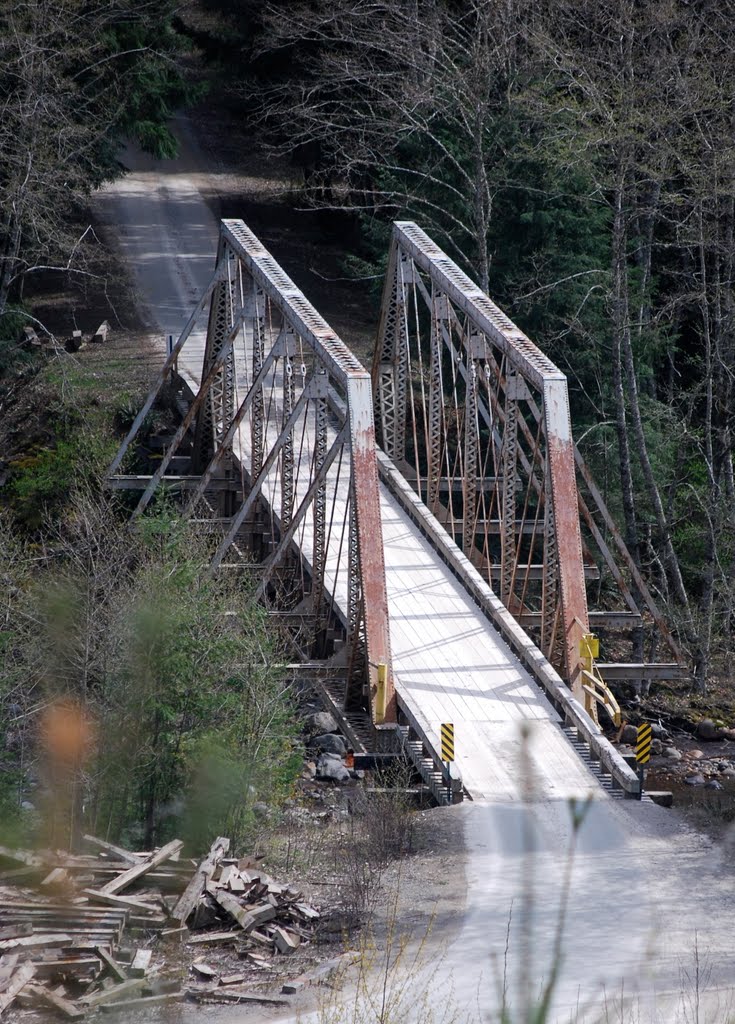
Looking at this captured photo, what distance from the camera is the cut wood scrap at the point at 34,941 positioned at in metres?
13.3

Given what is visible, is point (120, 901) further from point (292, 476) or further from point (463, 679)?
point (292, 476)

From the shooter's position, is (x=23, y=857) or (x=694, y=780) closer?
(x=23, y=857)

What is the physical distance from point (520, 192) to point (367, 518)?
12684mm

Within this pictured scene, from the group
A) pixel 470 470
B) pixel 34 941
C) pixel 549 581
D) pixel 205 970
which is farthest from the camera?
pixel 470 470

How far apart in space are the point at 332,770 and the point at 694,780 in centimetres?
599

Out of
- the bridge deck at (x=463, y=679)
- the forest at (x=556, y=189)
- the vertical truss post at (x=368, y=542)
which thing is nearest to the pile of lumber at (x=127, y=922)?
the bridge deck at (x=463, y=679)

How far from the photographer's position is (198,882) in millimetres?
15109

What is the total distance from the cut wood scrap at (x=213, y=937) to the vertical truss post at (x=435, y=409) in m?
13.2

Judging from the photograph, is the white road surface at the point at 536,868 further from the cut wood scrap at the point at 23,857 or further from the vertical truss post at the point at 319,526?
the cut wood scrap at the point at 23,857

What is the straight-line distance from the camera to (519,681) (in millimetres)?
21406

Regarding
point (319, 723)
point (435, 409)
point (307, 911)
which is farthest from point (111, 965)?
point (435, 409)

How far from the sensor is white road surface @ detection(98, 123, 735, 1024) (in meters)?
11.6

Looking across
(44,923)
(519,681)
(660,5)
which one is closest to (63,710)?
(44,923)

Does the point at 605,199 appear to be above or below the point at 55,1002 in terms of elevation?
above
